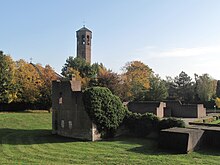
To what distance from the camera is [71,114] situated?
26.2 m

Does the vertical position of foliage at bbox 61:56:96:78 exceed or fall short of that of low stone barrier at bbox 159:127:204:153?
it exceeds it

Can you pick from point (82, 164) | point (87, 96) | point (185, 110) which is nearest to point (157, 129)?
point (87, 96)

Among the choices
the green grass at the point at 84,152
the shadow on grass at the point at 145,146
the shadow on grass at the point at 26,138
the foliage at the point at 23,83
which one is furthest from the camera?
the foliage at the point at 23,83

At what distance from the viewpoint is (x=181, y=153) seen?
18938 mm

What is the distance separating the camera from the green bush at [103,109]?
956 inches

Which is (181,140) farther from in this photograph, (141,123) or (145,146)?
(141,123)

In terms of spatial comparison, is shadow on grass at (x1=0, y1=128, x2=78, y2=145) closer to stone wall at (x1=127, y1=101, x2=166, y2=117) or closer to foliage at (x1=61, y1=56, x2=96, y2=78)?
stone wall at (x1=127, y1=101, x2=166, y2=117)

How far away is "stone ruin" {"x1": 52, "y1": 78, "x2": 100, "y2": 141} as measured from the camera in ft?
80.7

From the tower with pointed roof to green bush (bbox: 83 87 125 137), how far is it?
63136 millimetres

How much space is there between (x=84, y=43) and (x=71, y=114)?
211 ft

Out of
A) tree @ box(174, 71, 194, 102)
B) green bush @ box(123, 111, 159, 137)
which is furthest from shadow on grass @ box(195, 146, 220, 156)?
tree @ box(174, 71, 194, 102)

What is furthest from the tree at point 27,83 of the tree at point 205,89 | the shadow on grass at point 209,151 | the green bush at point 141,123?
the tree at point 205,89

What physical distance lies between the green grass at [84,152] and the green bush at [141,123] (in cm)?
190

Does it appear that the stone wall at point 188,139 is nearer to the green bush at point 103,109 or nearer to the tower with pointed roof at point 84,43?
the green bush at point 103,109
